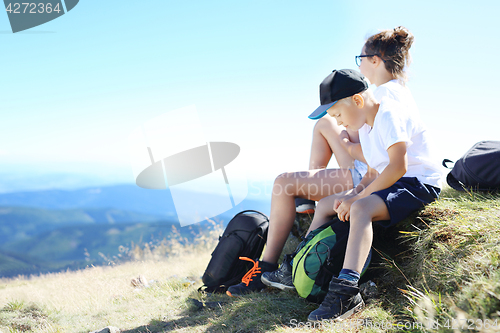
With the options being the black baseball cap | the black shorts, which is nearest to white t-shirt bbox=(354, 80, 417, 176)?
the black baseball cap

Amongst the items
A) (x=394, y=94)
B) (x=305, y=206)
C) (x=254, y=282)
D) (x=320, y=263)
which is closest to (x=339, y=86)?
(x=394, y=94)

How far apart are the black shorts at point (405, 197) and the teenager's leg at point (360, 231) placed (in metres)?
0.11

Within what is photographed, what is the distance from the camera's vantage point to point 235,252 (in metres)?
3.59

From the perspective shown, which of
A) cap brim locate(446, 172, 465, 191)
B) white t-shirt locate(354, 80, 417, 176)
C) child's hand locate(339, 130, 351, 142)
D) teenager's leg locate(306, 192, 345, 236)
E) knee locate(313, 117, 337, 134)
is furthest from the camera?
knee locate(313, 117, 337, 134)

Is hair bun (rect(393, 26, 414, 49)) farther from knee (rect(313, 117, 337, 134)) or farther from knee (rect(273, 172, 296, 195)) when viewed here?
knee (rect(273, 172, 296, 195))

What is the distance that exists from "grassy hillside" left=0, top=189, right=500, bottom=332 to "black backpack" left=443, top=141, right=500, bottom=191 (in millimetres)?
144

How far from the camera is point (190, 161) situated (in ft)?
17.8

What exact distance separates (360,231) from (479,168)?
Answer: 4.87 feet

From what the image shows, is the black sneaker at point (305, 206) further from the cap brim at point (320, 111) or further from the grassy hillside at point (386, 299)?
the cap brim at point (320, 111)

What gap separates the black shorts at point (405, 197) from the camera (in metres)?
2.42

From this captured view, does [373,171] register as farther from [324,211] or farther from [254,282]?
[254,282]

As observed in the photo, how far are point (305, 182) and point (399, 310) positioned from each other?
51.9 inches

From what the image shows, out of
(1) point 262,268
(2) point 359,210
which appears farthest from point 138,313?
(2) point 359,210

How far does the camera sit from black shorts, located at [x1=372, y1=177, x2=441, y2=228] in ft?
7.93
